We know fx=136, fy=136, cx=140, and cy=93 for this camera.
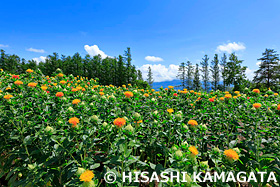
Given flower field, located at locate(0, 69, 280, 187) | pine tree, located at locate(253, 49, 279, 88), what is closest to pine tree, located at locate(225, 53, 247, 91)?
pine tree, located at locate(253, 49, 279, 88)

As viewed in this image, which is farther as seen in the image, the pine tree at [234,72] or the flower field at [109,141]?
the pine tree at [234,72]

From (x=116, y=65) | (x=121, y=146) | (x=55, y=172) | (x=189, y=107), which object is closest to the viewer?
(x=121, y=146)

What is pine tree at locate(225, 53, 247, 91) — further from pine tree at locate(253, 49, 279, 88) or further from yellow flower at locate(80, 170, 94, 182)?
yellow flower at locate(80, 170, 94, 182)

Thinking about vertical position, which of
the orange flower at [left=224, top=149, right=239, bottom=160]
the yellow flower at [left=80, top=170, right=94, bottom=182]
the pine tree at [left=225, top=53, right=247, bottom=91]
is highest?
the pine tree at [left=225, top=53, right=247, bottom=91]

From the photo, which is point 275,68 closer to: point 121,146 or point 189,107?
point 189,107

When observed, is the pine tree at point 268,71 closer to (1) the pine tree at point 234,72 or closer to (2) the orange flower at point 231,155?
(1) the pine tree at point 234,72

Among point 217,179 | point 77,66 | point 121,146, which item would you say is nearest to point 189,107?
point 217,179

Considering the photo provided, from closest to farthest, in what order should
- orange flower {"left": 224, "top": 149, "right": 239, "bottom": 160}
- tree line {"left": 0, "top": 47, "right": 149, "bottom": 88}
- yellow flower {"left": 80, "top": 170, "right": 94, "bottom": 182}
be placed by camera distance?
yellow flower {"left": 80, "top": 170, "right": 94, "bottom": 182}
orange flower {"left": 224, "top": 149, "right": 239, "bottom": 160}
tree line {"left": 0, "top": 47, "right": 149, "bottom": 88}

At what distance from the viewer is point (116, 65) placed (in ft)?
153

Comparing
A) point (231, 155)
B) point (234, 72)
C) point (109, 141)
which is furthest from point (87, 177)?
point (234, 72)

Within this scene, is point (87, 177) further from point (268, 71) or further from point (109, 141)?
point (268, 71)

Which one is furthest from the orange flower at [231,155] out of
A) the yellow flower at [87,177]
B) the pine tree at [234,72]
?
the pine tree at [234,72]

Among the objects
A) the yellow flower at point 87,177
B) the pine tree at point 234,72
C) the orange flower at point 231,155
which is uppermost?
the pine tree at point 234,72

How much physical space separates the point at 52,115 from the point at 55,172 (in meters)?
0.85
